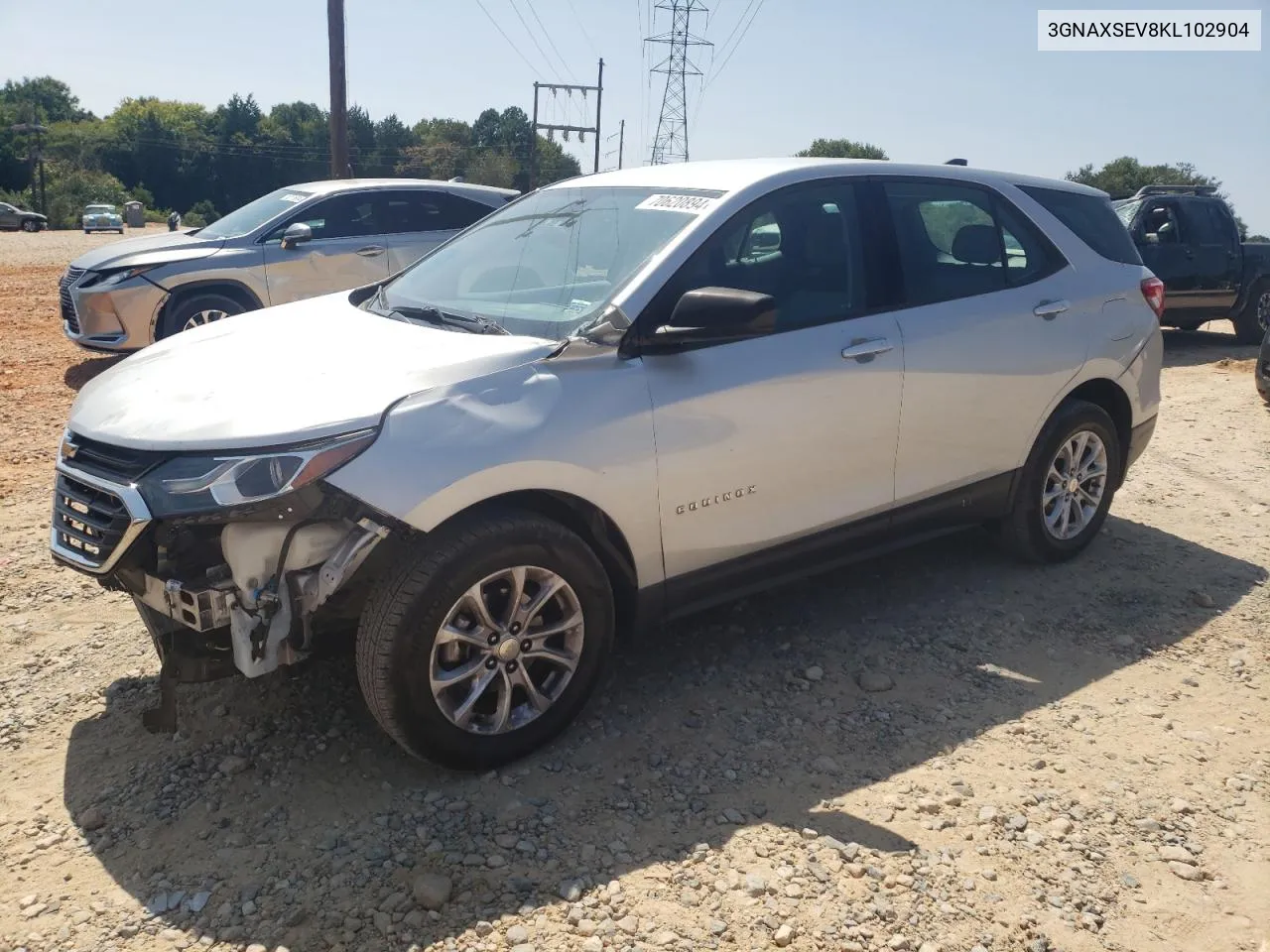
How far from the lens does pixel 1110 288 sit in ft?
16.7

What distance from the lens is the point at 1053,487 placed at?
512 centimetres

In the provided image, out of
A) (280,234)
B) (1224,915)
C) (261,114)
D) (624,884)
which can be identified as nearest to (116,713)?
(624,884)

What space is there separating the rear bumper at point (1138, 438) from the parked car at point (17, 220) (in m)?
49.6

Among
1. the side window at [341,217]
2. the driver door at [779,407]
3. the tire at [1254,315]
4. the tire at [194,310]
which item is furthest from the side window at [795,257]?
the tire at [1254,315]

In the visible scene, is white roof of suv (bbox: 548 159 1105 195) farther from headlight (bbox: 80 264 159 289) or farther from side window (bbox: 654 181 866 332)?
headlight (bbox: 80 264 159 289)

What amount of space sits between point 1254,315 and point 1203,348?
712mm

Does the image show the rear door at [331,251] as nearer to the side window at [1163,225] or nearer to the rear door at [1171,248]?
the rear door at [1171,248]

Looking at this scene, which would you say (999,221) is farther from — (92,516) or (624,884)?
(92,516)

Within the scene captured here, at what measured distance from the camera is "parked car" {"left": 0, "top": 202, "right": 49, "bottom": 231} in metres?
44.1

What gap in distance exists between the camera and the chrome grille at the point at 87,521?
2992 mm

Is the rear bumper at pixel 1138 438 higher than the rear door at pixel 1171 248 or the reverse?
the reverse

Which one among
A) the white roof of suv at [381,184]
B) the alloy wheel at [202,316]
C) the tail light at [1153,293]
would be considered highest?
the white roof of suv at [381,184]

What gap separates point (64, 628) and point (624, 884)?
274cm

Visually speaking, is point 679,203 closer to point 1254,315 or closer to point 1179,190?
point 1179,190
